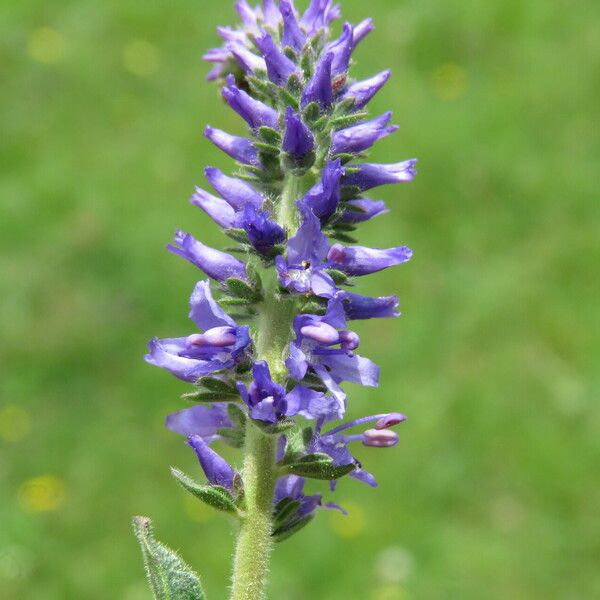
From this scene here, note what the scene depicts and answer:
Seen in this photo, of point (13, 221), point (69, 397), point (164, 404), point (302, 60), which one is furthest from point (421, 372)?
point (302, 60)

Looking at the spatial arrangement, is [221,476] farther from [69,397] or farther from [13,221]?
[13,221]

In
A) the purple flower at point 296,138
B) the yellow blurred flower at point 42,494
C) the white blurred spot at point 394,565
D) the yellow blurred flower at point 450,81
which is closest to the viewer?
the purple flower at point 296,138

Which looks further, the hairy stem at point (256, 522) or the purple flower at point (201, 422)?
the purple flower at point (201, 422)

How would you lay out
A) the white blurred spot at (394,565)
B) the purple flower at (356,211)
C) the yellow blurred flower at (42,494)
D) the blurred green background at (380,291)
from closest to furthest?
1. the purple flower at (356,211)
2. the white blurred spot at (394,565)
3. the blurred green background at (380,291)
4. the yellow blurred flower at (42,494)

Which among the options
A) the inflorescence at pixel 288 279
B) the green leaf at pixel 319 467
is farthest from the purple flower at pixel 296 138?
the green leaf at pixel 319 467

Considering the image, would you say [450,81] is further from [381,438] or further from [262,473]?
[262,473]

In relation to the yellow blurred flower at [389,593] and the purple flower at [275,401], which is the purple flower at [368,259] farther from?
the yellow blurred flower at [389,593]
